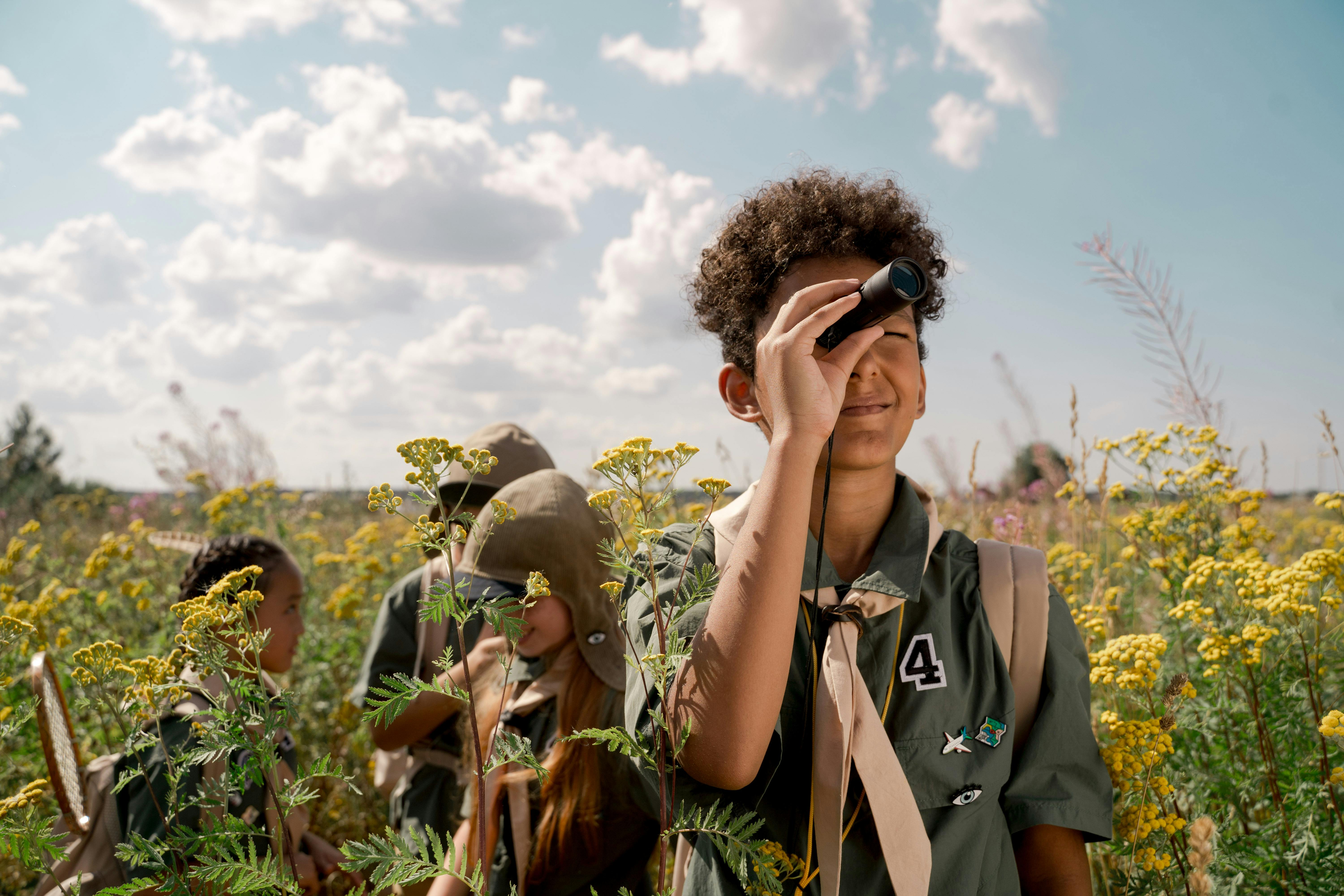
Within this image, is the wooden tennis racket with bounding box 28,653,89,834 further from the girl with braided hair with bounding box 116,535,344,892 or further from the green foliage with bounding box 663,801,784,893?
the green foliage with bounding box 663,801,784,893

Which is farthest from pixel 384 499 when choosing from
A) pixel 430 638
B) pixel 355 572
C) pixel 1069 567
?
pixel 355 572

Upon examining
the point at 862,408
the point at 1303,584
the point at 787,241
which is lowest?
the point at 1303,584

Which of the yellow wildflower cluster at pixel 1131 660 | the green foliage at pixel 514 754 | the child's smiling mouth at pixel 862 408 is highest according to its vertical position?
the child's smiling mouth at pixel 862 408

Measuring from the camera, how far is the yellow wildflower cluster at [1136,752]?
150 centimetres

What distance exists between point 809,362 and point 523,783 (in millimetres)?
1340

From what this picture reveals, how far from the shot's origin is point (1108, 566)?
3166mm

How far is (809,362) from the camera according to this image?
1258 mm

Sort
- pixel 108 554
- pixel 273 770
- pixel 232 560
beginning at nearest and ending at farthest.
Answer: pixel 273 770 < pixel 232 560 < pixel 108 554

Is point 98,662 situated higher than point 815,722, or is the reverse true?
point 98,662

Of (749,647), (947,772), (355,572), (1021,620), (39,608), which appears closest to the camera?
(749,647)

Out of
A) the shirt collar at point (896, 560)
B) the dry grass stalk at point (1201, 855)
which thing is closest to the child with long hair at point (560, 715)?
the shirt collar at point (896, 560)

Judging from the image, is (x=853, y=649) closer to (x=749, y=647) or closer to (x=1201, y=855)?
(x=749, y=647)

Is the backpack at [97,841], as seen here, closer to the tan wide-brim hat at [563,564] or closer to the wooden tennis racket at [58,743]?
the wooden tennis racket at [58,743]

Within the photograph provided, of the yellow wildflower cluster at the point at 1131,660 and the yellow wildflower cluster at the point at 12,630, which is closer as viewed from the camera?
the yellow wildflower cluster at the point at 12,630
